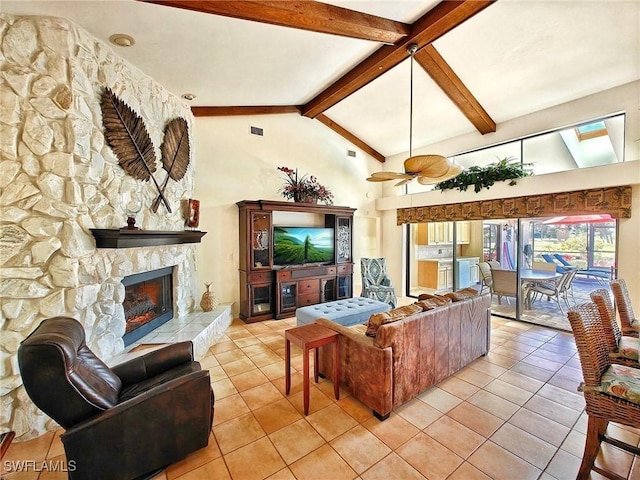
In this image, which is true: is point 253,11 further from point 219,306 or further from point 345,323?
point 219,306

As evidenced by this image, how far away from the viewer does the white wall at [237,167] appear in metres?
4.72

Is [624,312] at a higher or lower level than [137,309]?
higher

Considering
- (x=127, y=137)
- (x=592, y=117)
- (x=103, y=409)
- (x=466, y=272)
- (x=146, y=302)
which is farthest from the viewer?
(x=466, y=272)

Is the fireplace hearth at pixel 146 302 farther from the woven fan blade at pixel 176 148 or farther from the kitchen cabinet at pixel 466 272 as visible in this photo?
the kitchen cabinet at pixel 466 272

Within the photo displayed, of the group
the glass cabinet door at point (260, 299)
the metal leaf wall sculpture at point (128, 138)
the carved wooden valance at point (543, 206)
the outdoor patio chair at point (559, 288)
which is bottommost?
the glass cabinet door at point (260, 299)

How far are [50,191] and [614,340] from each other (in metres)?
4.79

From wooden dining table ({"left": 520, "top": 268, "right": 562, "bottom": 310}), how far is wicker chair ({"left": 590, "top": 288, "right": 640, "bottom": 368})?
2247 mm

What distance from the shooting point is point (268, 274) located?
4.88 meters

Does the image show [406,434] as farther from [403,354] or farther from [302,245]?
[302,245]

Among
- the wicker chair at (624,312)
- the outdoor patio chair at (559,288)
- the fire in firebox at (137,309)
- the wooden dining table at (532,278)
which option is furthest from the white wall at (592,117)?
the fire in firebox at (137,309)

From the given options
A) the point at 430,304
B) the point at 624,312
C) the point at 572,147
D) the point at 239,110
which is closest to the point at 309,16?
the point at 239,110

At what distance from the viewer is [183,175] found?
393 centimetres

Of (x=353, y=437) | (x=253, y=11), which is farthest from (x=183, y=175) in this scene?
(x=353, y=437)

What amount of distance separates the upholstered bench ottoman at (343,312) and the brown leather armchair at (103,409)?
1.98 m
